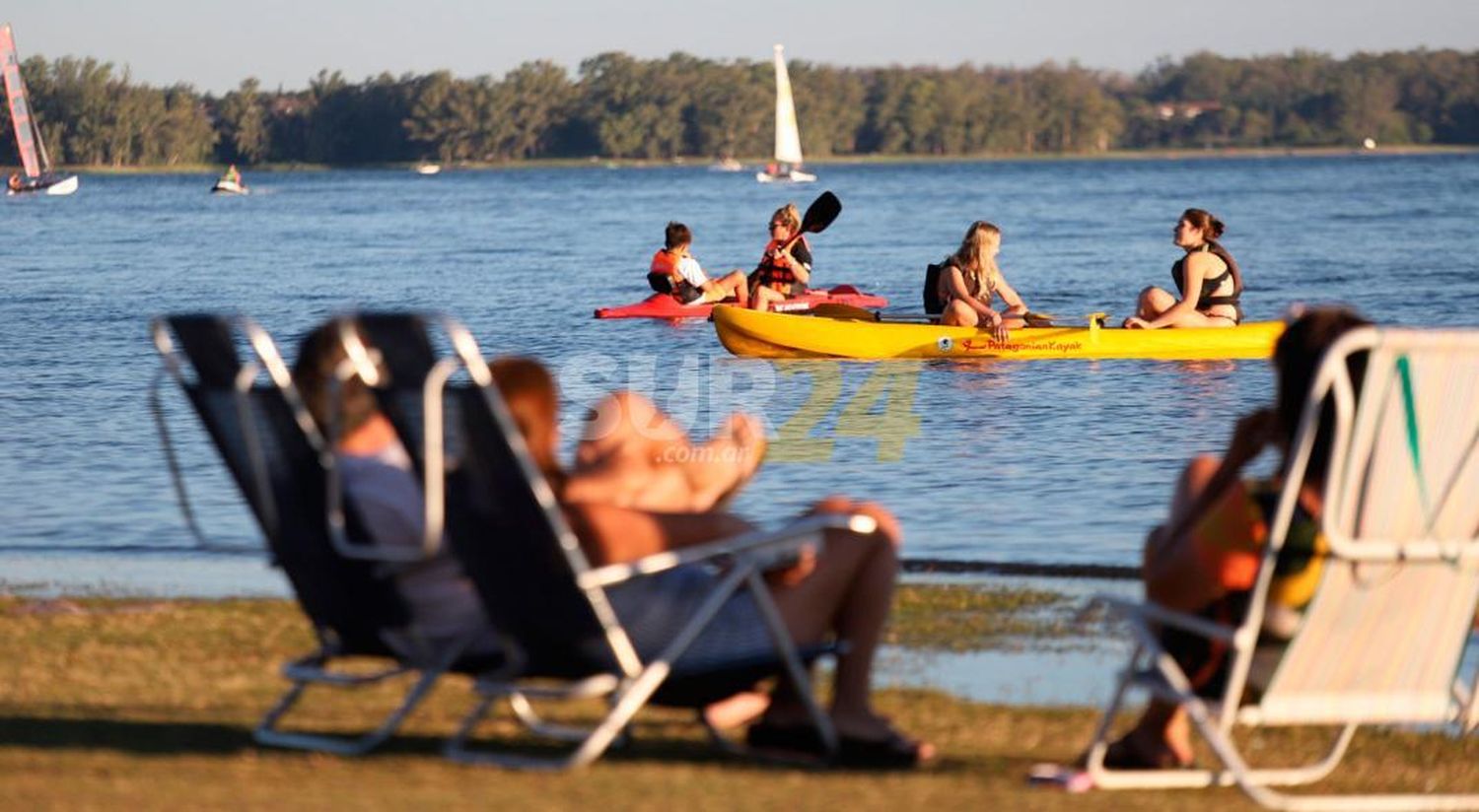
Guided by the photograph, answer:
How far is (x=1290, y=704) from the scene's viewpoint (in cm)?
444

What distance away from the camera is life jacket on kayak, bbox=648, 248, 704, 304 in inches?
898

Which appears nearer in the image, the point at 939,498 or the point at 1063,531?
the point at 1063,531

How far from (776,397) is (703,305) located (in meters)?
5.92

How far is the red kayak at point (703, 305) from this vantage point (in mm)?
21188

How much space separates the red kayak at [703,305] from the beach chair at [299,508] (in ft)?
53.0

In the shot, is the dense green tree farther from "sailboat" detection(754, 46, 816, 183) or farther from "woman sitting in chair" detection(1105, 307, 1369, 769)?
"woman sitting in chair" detection(1105, 307, 1369, 769)

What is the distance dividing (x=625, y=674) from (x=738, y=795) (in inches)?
12.9

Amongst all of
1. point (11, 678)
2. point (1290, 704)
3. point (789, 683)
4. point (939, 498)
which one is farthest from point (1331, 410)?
point (939, 498)

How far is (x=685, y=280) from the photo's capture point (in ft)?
74.8

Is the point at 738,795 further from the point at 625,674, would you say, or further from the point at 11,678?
the point at 11,678

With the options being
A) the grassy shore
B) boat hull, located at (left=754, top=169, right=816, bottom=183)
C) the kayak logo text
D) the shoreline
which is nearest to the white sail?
boat hull, located at (left=754, top=169, right=816, bottom=183)

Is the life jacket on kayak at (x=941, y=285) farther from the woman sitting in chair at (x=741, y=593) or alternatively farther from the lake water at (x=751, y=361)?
the woman sitting in chair at (x=741, y=593)

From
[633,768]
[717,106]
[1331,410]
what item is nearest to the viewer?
[1331,410]

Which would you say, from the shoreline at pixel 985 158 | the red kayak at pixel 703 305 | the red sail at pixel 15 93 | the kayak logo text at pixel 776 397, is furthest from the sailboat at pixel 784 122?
the shoreline at pixel 985 158
